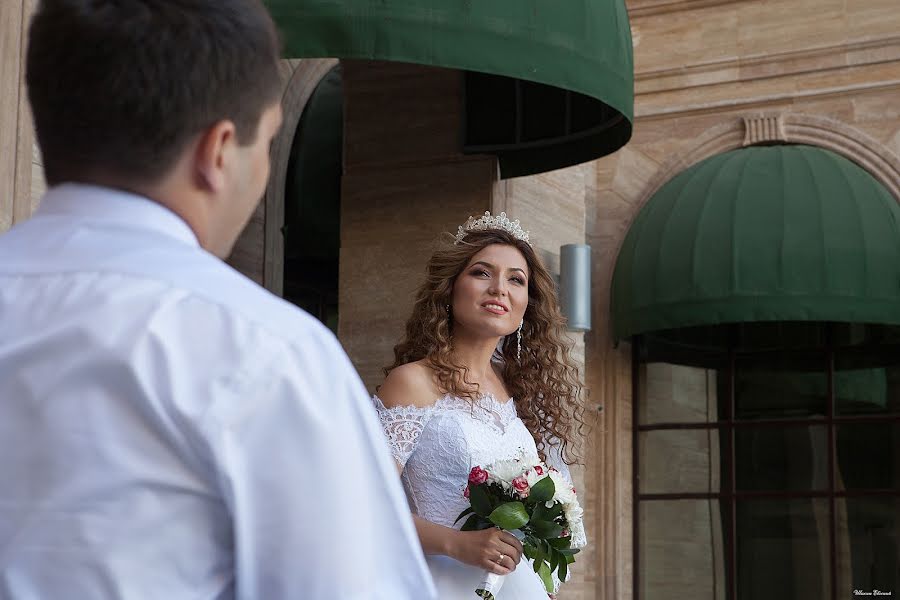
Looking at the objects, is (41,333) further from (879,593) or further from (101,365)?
(879,593)

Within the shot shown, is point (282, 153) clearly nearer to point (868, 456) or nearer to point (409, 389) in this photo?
point (409, 389)

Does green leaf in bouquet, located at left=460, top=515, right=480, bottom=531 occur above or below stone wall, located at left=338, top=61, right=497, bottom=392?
below

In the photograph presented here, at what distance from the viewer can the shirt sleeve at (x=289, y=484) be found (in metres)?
1.14

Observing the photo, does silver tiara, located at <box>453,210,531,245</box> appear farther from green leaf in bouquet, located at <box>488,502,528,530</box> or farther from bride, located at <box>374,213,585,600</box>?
green leaf in bouquet, located at <box>488,502,528,530</box>

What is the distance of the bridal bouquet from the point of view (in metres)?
4.34

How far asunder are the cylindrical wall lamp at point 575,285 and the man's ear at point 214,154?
7.56 meters

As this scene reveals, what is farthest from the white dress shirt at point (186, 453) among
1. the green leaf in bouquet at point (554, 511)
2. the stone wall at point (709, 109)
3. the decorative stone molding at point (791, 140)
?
the decorative stone molding at point (791, 140)

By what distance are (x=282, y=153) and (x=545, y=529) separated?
6.34m

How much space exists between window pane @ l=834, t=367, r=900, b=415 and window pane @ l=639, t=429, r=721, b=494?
126cm

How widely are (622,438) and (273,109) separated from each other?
11.9 meters

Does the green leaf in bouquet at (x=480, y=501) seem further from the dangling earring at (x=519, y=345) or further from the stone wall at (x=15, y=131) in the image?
the stone wall at (x=15, y=131)

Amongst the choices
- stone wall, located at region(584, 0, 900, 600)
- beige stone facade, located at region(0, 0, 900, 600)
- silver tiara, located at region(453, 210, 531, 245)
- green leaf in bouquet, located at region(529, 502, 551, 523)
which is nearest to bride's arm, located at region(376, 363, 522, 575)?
green leaf in bouquet, located at region(529, 502, 551, 523)

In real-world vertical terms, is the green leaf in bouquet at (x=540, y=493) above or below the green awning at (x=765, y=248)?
below

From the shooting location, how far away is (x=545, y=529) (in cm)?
439
